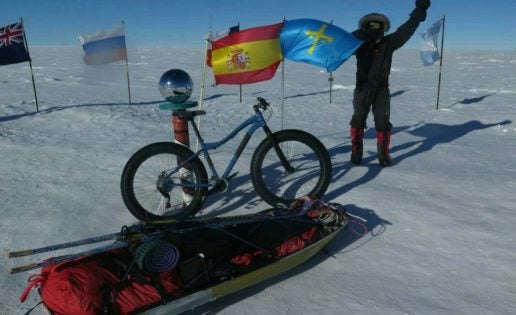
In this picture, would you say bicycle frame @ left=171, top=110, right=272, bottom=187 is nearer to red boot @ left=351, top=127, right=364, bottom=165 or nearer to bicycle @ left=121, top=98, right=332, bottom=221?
bicycle @ left=121, top=98, right=332, bottom=221

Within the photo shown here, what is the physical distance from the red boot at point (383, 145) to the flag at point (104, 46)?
31.6 ft

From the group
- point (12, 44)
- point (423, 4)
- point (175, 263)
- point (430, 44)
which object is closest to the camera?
point (175, 263)

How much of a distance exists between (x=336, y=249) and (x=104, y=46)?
11.2 m

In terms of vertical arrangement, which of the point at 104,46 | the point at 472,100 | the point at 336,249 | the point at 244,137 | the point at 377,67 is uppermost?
the point at 104,46

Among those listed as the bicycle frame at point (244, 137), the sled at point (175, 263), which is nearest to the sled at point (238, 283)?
the sled at point (175, 263)

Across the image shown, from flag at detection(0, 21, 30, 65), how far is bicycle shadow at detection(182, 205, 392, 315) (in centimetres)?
1037

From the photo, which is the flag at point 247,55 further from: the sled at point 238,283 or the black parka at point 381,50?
the sled at point 238,283

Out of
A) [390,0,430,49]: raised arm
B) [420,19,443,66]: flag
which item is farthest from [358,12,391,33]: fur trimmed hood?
[420,19,443,66]: flag

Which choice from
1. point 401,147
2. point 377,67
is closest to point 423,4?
point 377,67

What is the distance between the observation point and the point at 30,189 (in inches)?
187

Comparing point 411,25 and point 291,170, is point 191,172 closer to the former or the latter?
point 291,170

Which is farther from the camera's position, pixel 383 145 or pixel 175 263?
pixel 383 145

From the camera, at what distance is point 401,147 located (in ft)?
24.1

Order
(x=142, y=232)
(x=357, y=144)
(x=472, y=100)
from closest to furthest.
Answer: (x=142, y=232) → (x=357, y=144) → (x=472, y=100)
